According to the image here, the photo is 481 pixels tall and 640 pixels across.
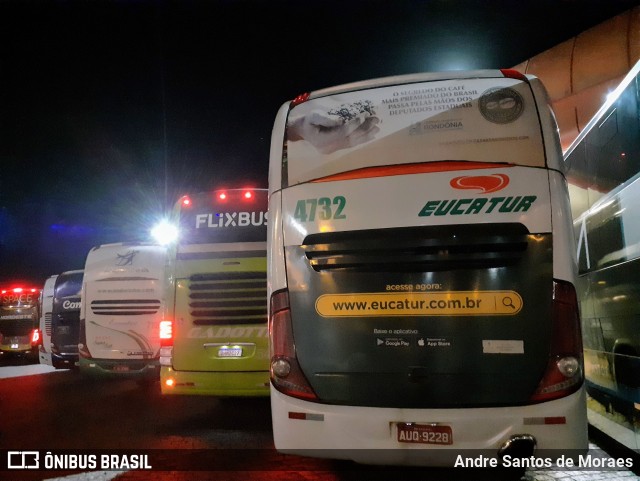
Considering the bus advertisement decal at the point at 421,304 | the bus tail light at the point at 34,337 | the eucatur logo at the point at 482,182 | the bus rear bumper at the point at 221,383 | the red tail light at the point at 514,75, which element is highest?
the red tail light at the point at 514,75

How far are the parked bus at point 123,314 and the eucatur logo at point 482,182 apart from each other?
23.8ft

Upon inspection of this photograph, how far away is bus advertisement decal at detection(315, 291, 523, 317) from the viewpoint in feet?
12.3

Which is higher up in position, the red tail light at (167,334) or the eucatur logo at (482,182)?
the eucatur logo at (482,182)

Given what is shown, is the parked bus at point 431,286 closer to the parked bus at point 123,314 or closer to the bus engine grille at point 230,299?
the bus engine grille at point 230,299

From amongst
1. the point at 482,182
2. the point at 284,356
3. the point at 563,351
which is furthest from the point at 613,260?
the point at 284,356

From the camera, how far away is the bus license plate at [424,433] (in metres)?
3.65

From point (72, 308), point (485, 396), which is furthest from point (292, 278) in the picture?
point (72, 308)

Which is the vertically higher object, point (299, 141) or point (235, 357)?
point (299, 141)

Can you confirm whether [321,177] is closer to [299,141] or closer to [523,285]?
[299,141]

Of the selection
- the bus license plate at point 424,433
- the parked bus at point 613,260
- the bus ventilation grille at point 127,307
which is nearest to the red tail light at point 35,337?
the bus ventilation grille at point 127,307

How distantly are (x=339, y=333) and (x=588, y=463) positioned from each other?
312 centimetres

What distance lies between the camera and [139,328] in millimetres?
9961

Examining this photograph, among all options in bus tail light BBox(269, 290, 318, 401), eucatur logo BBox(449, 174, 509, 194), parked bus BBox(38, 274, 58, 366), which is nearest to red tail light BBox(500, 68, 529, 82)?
eucatur logo BBox(449, 174, 509, 194)

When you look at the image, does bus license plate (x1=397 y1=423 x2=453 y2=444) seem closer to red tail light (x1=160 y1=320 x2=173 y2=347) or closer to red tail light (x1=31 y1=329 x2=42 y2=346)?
red tail light (x1=160 y1=320 x2=173 y2=347)
